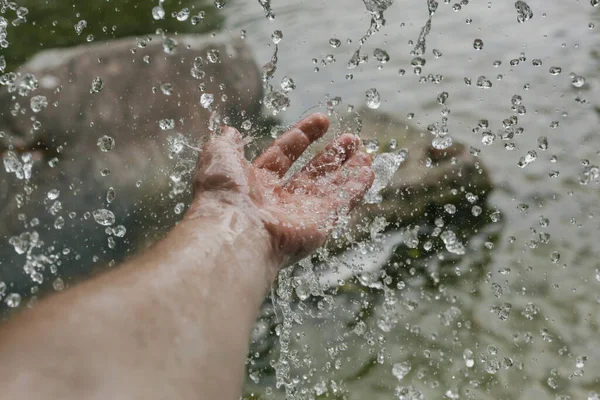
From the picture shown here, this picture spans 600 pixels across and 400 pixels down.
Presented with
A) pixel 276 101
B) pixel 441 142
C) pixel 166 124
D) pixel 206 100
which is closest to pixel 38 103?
pixel 166 124

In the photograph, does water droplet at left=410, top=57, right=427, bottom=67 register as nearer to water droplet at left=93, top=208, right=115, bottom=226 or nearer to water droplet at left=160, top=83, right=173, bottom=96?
water droplet at left=160, top=83, right=173, bottom=96

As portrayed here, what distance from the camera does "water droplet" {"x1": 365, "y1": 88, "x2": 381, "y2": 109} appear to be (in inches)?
94.4

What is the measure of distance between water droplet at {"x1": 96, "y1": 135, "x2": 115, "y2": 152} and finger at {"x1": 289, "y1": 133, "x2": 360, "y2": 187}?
804mm

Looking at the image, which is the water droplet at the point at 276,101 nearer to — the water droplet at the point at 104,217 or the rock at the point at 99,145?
the rock at the point at 99,145

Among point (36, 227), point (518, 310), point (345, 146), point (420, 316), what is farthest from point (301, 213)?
point (36, 227)

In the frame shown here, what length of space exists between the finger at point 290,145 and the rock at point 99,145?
0.53m

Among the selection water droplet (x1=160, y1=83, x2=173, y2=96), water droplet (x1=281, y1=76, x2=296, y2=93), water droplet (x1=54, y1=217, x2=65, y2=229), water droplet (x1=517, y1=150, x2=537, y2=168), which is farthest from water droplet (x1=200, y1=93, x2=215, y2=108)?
water droplet (x1=517, y1=150, x2=537, y2=168)

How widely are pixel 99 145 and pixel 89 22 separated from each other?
86cm

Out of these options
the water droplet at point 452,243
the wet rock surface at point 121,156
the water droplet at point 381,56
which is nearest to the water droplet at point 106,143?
the wet rock surface at point 121,156

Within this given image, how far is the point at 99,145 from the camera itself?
7.27 ft

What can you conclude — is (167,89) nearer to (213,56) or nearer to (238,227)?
(213,56)

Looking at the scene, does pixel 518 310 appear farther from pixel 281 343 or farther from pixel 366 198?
pixel 281 343

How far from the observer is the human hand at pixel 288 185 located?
1461 mm

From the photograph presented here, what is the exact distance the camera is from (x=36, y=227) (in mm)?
2080
